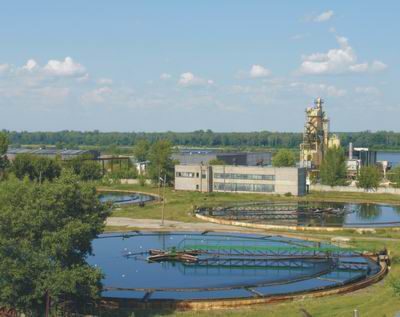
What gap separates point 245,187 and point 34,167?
30265 mm

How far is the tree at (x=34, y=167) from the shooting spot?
83875 mm

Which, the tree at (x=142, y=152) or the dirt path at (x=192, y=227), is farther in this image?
the tree at (x=142, y=152)

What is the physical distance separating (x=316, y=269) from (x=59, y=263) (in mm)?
18176

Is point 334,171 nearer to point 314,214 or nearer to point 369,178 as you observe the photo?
point 369,178

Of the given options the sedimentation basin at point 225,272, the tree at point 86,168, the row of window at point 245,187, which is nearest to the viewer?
the sedimentation basin at point 225,272

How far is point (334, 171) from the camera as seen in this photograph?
91375 mm

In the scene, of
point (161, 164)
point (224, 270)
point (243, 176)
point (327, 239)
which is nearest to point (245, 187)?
point (243, 176)

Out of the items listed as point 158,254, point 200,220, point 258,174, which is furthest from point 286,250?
point 258,174

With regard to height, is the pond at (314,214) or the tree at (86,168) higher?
the tree at (86,168)

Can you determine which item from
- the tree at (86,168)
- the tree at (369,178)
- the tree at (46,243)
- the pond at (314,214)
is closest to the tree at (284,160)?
the tree at (369,178)

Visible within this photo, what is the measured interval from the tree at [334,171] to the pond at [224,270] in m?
45.5

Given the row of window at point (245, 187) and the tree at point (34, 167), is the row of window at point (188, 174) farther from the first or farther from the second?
the tree at point (34, 167)

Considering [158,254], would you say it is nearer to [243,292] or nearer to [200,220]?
[243,292]

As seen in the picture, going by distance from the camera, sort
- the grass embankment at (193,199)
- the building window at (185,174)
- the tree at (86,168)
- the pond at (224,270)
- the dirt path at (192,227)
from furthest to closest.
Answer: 1. the tree at (86,168)
2. the building window at (185,174)
3. the grass embankment at (193,199)
4. the dirt path at (192,227)
5. the pond at (224,270)
